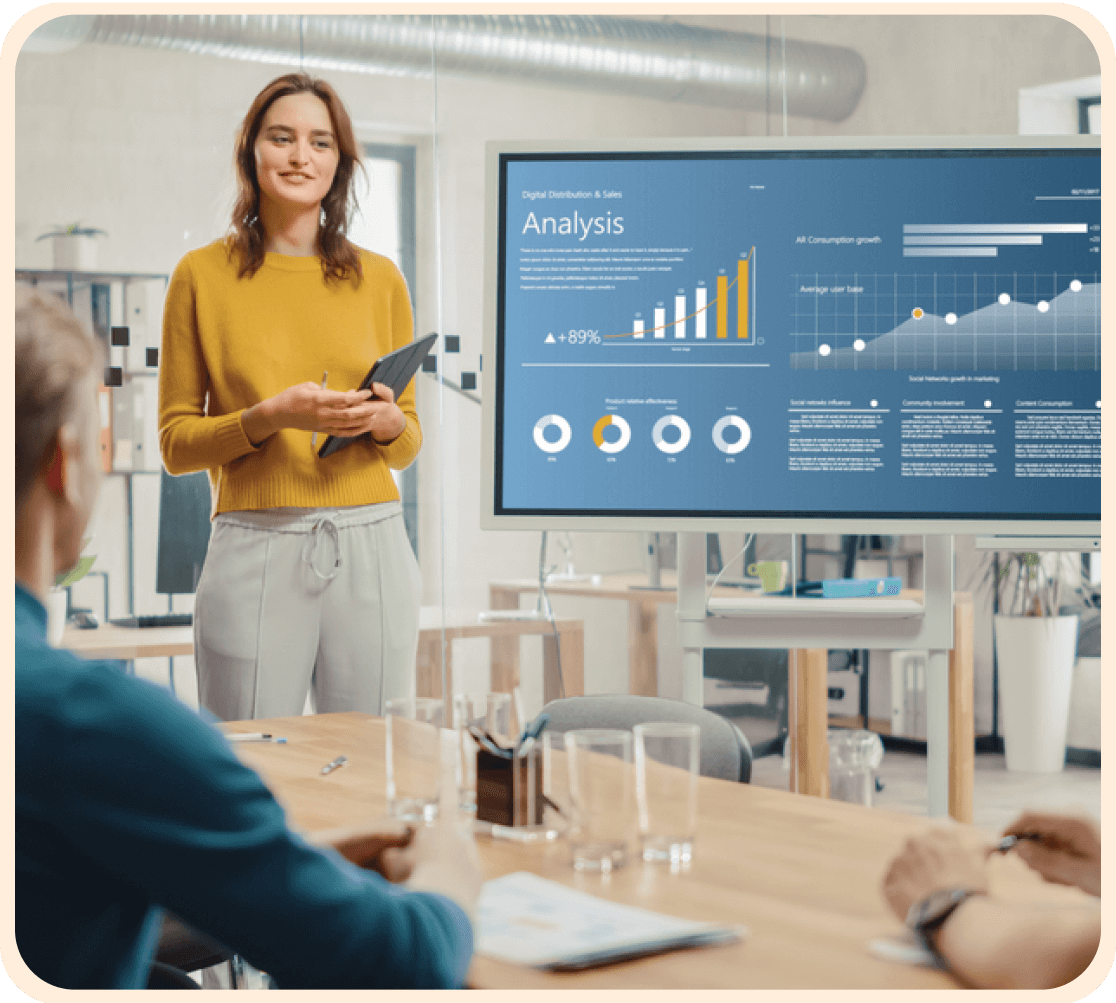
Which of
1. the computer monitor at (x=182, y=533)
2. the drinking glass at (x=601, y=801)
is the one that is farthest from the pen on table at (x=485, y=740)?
the computer monitor at (x=182, y=533)

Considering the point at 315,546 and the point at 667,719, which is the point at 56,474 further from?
the point at 315,546

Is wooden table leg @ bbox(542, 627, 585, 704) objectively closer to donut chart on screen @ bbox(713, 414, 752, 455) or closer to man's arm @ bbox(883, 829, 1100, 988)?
donut chart on screen @ bbox(713, 414, 752, 455)

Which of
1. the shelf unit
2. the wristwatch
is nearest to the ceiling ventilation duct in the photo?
the shelf unit

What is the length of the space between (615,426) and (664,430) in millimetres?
86

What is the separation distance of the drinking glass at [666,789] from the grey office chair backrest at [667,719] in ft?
1.76

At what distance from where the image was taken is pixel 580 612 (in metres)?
4.08

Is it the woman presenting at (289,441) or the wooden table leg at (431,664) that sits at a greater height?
the woman presenting at (289,441)

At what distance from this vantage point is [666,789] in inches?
42.1

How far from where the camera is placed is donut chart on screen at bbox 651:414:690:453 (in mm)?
2037

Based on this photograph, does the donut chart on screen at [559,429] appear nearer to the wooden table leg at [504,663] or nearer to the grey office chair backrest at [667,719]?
the grey office chair backrest at [667,719]

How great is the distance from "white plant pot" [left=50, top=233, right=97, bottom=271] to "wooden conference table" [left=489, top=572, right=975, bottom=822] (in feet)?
5.38

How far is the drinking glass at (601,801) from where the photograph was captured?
1.04 meters

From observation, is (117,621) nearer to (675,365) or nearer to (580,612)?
(580,612)

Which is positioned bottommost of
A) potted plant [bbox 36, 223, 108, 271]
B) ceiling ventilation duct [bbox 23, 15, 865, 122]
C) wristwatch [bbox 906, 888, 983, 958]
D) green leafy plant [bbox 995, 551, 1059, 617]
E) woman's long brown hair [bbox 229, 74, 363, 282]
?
green leafy plant [bbox 995, 551, 1059, 617]
